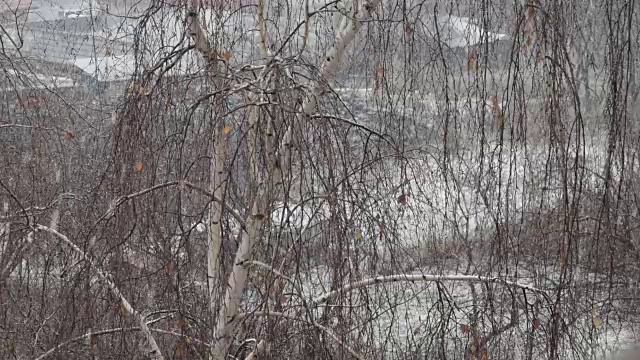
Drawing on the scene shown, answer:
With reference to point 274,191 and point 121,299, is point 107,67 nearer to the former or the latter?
point 121,299

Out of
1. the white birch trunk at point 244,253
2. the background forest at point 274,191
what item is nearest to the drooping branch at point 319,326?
the background forest at point 274,191

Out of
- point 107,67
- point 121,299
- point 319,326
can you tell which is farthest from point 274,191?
point 107,67

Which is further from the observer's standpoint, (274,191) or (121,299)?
(121,299)

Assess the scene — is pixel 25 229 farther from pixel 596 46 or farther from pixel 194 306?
pixel 596 46

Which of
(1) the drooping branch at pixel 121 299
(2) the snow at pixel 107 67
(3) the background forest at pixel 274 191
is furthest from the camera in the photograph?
(2) the snow at pixel 107 67

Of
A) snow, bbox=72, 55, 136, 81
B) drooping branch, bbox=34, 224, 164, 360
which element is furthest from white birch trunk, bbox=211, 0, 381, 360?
snow, bbox=72, 55, 136, 81

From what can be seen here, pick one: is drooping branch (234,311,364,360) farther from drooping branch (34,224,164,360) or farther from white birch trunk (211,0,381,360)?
drooping branch (34,224,164,360)

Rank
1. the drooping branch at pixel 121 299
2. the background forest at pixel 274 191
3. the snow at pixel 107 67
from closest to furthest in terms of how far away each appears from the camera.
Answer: the background forest at pixel 274 191 → the drooping branch at pixel 121 299 → the snow at pixel 107 67

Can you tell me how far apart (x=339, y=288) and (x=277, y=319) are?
205 millimetres

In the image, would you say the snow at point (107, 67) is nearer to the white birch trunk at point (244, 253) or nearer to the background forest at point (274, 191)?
the background forest at point (274, 191)

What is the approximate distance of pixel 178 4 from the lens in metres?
2.44

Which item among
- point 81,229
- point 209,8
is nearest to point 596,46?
point 209,8

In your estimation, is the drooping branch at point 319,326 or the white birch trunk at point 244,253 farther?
the white birch trunk at point 244,253

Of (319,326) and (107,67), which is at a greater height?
(107,67)
